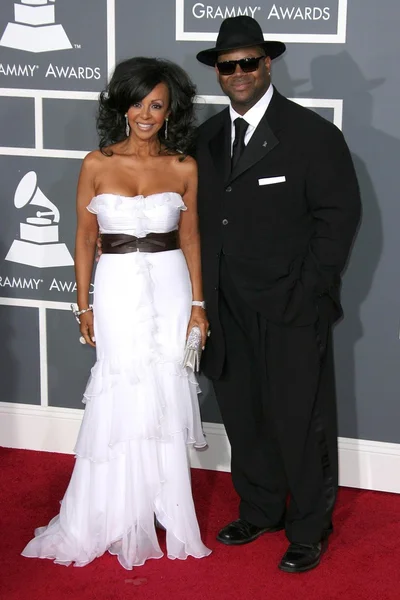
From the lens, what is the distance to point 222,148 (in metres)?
3.18

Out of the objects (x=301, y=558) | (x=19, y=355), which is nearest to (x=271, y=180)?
(x=301, y=558)

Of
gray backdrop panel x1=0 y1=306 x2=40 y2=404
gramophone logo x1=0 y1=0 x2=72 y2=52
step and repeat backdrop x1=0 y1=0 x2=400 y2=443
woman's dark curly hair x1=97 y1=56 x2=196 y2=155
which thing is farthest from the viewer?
gray backdrop panel x1=0 y1=306 x2=40 y2=404

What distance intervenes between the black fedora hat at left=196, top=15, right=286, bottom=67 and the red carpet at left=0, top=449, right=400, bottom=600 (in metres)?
1.80

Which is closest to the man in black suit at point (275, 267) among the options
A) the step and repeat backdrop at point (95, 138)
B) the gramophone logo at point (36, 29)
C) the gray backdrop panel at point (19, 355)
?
the step and repeat backdrop at point (95, 138)

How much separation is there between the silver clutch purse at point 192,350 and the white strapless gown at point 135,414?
34 mm

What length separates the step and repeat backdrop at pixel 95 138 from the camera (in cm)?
362

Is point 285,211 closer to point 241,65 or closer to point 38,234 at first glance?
point 241,65

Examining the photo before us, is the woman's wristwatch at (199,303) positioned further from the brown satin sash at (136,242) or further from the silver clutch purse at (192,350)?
the brown satin sash at (136,242)

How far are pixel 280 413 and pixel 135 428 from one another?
1.70 ft

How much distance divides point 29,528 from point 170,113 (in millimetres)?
1691

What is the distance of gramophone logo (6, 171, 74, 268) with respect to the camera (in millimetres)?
4121

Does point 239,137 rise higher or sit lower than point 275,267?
higher

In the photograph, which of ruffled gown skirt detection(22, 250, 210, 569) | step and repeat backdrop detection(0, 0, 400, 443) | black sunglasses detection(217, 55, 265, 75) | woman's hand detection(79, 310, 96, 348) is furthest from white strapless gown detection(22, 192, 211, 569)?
step and repeat backdrop detection(0, 0, 400, 443)

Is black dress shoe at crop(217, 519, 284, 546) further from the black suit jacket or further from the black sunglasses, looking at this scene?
the black sunglasses
